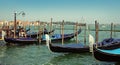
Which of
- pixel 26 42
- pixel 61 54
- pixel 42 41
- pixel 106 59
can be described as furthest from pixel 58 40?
pixel 106 59

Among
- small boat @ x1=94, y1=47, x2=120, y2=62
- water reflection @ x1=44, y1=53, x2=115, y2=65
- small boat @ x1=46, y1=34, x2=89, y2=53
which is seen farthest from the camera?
small boat @ x1=46, y1=34, x2=89, y2=53

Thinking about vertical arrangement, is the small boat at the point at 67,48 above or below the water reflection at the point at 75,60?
above

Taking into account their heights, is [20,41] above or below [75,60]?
above

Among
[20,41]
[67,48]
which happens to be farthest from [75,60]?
[20,41]

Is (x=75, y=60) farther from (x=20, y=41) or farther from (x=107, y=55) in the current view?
(x=20, y=41)

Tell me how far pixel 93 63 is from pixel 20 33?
13112 millimetres

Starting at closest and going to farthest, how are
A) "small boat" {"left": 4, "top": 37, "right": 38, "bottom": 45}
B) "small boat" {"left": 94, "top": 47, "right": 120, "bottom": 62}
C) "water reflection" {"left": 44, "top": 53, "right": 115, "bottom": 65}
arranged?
"small boat" {"left": 94, "top": 47, "right": 120, "bottom": 62}, "water reflection" {"left": 44, "top": 53, "right": 115, "bottom": 65}, "small boat" {"left": 4, "top": 37, "right": 38, "bottom": 45}

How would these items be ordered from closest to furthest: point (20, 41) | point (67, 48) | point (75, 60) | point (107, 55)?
point (107, 55)
point (75, 60)
point (67, 48)
point (20, 41)

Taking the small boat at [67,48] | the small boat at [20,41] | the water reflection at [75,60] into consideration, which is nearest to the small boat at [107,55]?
the water reflection at [75,60]

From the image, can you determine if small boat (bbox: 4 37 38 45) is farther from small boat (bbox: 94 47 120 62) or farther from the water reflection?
small boat (bbox: 94 47 120 62)

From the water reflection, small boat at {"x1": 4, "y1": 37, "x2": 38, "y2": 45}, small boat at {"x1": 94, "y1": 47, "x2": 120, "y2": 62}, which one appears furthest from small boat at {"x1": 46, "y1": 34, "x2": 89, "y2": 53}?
small boat at {"x1": 4, "y1": 37, "x2": 38, "y2": 45}

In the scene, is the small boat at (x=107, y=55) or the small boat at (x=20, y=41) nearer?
the small boat at (x=107, y=55)

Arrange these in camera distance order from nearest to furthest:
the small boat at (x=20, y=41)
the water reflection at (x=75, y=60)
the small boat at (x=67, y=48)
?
the water reflection at (x=75, y=60), the small boat at (x=67, y=48), the small boat at (x=20, y=41)

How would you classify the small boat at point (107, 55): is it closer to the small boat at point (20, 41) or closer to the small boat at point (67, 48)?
the small boat at point (67, 48)
